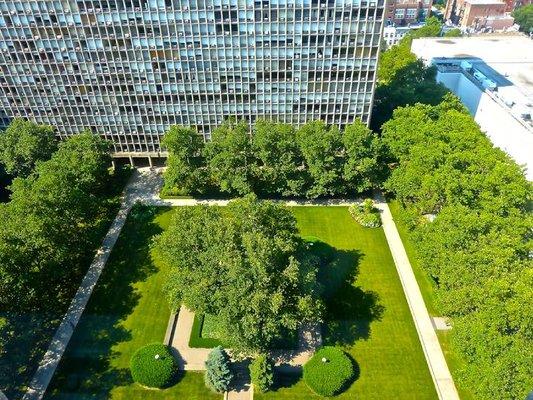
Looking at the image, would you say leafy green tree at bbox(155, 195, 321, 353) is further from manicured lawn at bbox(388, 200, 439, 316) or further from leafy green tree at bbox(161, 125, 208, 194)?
leafy green tree at bbox(161, 125, 208, 194)

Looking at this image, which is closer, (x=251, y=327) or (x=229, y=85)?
(x=251, y=327)

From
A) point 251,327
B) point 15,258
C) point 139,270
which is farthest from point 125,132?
point 251,327

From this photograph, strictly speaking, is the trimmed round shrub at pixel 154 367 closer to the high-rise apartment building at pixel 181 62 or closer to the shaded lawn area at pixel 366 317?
the shaded lawn area at pixel 366 317

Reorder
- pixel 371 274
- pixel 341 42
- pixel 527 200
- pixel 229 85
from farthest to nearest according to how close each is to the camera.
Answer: pixel 229 85
pixel 341 42
pixel 371 274
pixel 527 200

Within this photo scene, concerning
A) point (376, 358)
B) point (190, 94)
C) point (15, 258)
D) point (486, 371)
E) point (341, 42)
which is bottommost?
point (376, 358)

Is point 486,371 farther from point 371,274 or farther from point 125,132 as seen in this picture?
point 125,132
